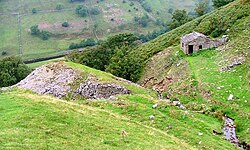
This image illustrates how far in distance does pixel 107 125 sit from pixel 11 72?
54569mm

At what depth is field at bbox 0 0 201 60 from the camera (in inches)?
6319

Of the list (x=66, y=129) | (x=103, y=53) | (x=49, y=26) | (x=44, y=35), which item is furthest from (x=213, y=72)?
(x=49, y=26)

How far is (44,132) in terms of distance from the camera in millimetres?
22078

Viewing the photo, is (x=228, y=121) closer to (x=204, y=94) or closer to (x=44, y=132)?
(x=204, y=94)

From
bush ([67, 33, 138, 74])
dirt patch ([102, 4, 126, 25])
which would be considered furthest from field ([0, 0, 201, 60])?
bush ([67, 33, 138, 74])

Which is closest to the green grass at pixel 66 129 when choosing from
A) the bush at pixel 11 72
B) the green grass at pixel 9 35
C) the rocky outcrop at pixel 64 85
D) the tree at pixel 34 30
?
the rocky outcrop at pixel 64 85

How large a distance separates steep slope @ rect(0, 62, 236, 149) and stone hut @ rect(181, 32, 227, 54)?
24.0 m

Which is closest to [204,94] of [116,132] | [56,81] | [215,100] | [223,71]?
[215,100]

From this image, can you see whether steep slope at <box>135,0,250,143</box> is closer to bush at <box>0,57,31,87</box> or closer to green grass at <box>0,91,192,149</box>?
green grass at <box>0,91,192,149</box>

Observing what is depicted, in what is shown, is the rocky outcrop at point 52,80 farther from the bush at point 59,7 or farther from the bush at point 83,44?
the bush at point 59,7

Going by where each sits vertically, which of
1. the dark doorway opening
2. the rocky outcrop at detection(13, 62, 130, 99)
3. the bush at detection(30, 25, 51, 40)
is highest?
the bush at detection(30, 25, 51, 40)

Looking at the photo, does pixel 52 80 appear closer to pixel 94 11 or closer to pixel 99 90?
pixel 99 90

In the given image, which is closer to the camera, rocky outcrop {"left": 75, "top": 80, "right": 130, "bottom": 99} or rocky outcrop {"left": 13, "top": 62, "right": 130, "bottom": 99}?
rocky outcrop {"left": 75, "top": 80, "right": 130, "bottom": 99}

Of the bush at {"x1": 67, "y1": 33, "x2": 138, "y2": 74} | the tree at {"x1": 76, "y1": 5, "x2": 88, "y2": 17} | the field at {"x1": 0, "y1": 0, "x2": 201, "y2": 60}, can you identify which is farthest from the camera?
the tree at {"x1": 76, "y1": 5, "x2": 88, "y2": 17}
